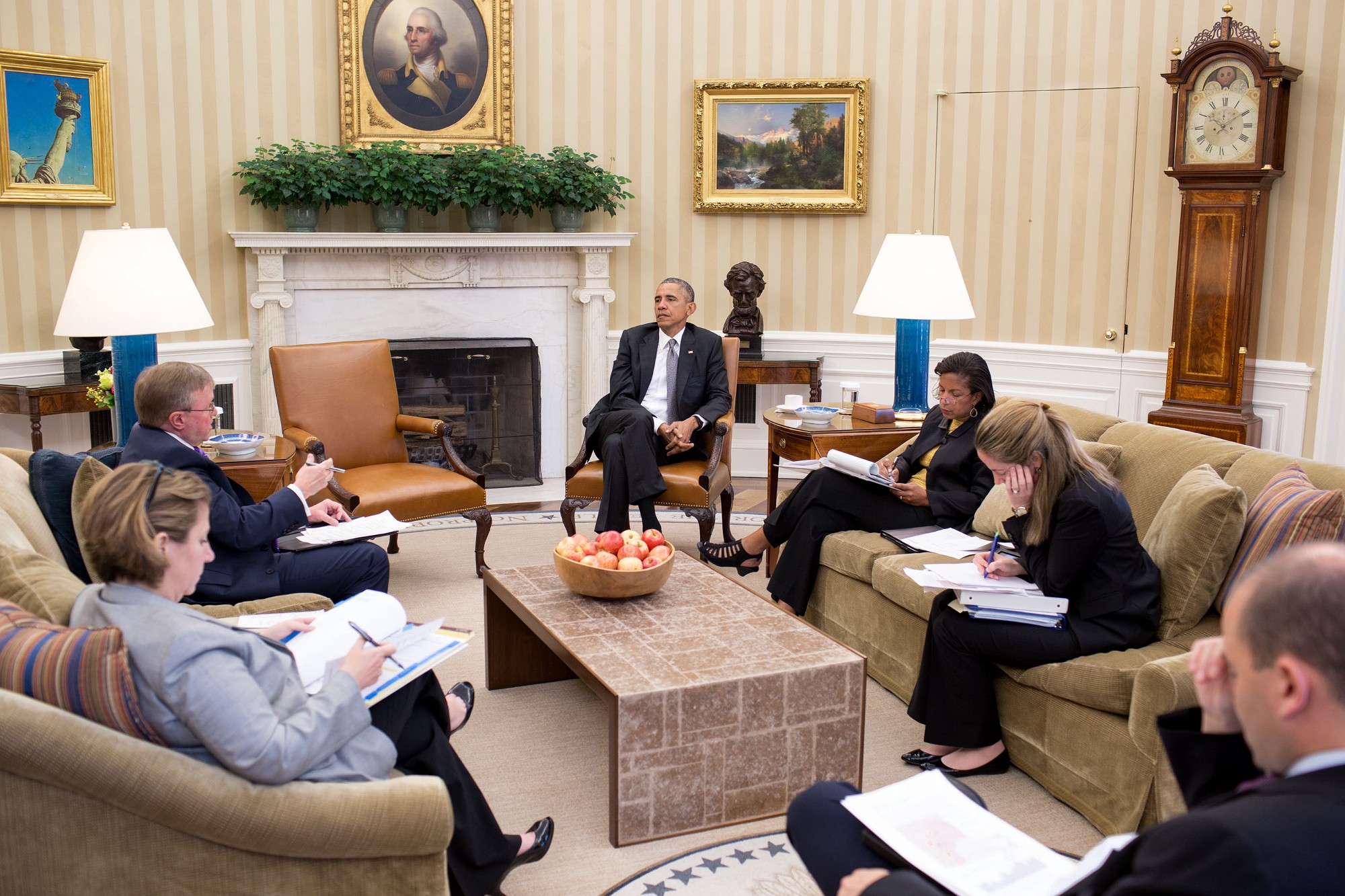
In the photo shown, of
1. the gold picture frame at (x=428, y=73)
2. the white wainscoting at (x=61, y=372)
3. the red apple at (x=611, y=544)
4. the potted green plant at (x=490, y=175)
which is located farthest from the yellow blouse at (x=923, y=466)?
the white wainscoting at (x=61, y=372)

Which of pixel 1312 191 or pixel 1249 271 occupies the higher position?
pixel 1312 191

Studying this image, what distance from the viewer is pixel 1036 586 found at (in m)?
3.33

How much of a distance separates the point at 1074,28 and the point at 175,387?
5702 mm

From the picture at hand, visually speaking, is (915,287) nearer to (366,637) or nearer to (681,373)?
(681,373)

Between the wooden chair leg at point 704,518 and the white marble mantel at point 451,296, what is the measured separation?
2046mm

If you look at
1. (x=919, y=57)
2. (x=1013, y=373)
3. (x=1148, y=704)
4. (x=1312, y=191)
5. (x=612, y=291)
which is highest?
(x=919, y=57)

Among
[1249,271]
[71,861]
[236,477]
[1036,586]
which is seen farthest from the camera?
[1249,271]

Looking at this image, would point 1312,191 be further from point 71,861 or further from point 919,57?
point 71,861

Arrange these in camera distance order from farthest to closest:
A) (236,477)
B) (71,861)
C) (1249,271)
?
(1249,271), (236,477), (71,861)

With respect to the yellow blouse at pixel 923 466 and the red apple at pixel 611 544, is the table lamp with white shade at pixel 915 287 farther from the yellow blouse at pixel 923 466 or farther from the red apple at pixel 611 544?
the red apple at pixel 611 544

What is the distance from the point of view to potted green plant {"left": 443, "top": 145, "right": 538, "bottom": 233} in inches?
268

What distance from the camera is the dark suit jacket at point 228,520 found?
347 cm

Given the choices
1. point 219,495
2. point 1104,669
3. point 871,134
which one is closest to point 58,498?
point 219,495

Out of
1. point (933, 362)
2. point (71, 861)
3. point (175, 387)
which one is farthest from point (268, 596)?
point (933, 362)
